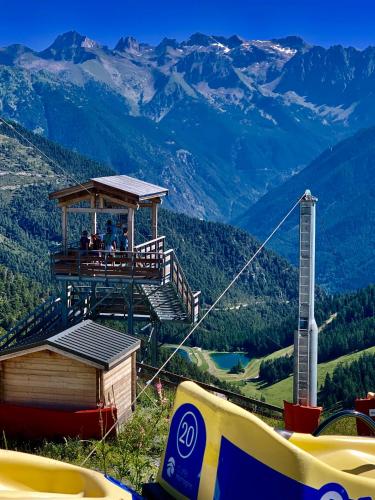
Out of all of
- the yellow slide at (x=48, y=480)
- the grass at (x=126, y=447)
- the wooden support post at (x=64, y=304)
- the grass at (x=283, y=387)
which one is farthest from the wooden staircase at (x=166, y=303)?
the grass at (x=283, y=387)

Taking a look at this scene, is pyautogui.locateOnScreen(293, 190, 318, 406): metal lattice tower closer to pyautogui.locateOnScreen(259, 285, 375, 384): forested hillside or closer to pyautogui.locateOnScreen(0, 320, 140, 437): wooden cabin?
pyautogui.locateOnScreen(0, 320, 140, 437): wooden cabin

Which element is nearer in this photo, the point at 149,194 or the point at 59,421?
the point at 59,421

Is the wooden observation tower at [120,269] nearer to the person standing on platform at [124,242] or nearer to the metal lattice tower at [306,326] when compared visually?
the person standing on platform at [124,242]

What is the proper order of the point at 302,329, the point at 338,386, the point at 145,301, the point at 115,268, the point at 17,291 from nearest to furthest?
the point at 302,329
the point at 115,268
the point at 145,301
the point at 338,386
the point at 17,291

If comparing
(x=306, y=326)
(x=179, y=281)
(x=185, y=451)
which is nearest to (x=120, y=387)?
(x=306, y=326)

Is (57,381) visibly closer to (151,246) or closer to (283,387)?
(151,246)

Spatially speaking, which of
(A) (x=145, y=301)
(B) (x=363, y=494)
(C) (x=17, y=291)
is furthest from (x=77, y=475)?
(C) (x=17, y=291)

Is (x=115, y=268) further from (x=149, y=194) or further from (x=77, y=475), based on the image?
(x=77, y=475)
